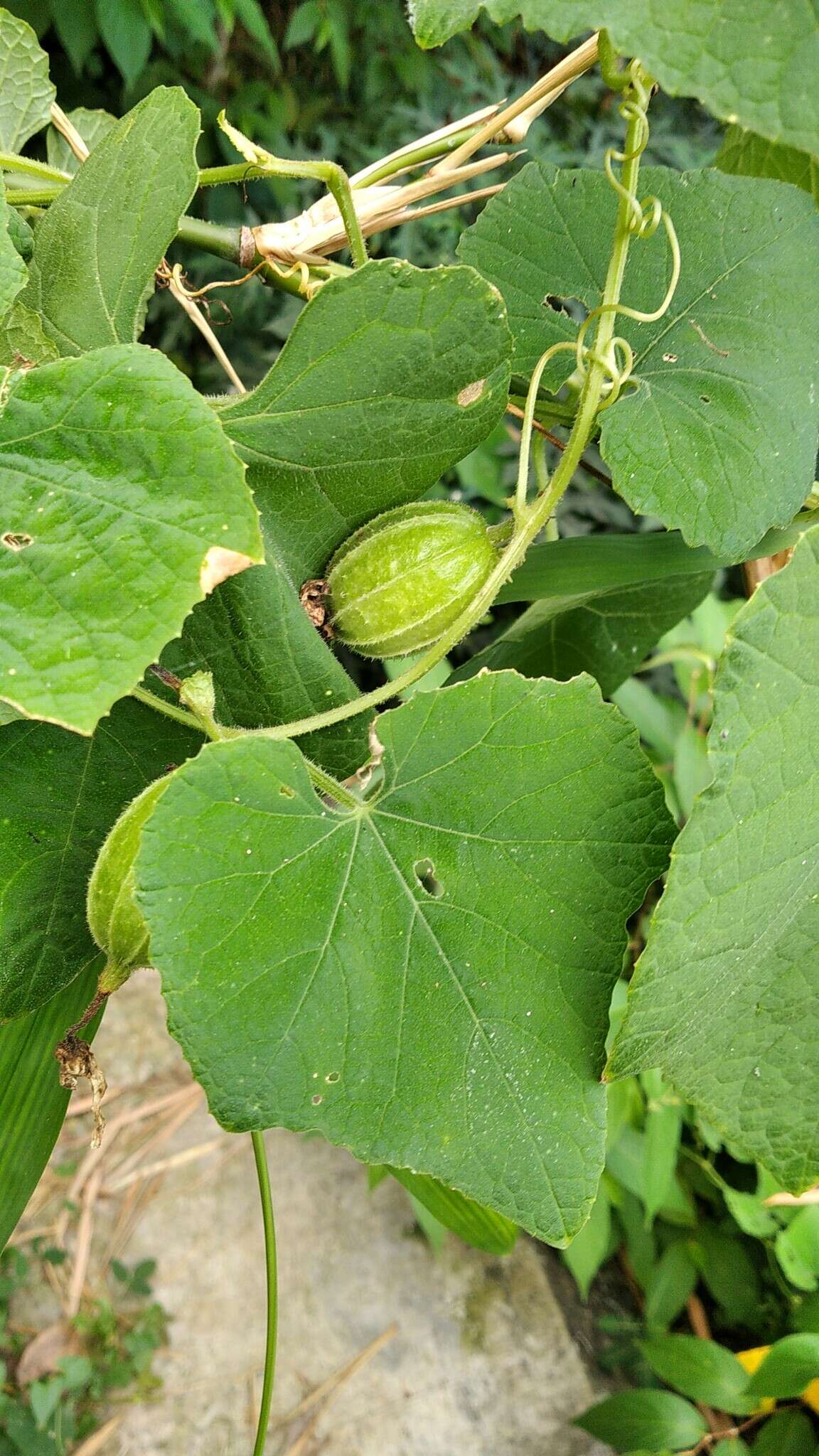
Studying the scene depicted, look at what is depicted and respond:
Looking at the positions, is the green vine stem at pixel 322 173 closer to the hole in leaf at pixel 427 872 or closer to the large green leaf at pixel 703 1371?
the hole in leaf at pixel 427 872

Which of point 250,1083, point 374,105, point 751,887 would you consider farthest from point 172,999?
point 374,105

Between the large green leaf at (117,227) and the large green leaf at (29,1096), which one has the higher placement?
the large green leaf at (117,227)

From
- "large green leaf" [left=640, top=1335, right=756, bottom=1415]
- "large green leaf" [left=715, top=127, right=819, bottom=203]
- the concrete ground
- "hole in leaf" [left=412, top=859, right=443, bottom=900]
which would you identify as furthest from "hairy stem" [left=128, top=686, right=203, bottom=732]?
the concrete ground

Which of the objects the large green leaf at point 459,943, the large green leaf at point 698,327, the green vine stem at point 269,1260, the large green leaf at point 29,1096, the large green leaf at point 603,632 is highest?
the large green leaf at point 698,327

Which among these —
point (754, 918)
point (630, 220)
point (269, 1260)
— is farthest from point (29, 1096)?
point (630, 220)

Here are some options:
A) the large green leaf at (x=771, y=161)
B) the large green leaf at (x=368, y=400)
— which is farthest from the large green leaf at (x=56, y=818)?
the large green leaf at (x=771, y=161)

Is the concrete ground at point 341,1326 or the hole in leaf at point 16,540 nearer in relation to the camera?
the hole in leaf at point 16,540

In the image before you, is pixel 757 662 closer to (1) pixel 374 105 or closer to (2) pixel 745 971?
(2) pixel 745 971
